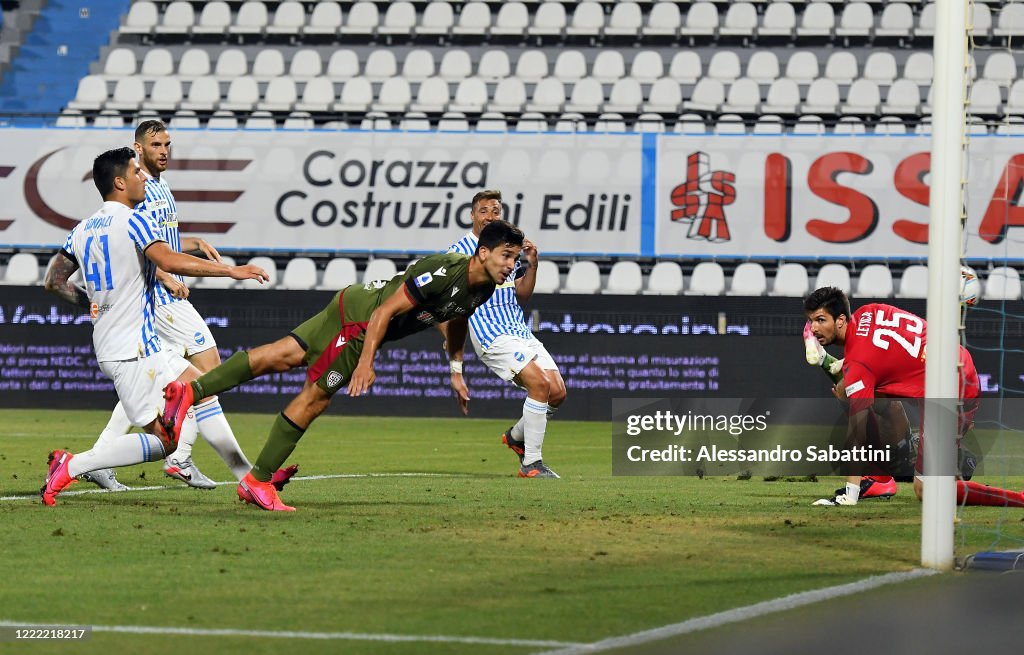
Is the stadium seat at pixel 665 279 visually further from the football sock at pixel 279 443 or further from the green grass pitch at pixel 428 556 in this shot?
the football sock at pixel 279 443

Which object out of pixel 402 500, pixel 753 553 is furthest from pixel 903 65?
pixel 753 553

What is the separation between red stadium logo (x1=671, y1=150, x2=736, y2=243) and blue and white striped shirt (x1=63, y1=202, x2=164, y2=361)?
14180 millimetres

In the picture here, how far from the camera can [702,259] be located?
23094 mm

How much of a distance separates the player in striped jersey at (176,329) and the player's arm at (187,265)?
2.17 ft

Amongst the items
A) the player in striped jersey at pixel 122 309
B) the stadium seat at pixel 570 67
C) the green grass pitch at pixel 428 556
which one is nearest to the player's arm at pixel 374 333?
the green grass pitch at pixel 428 556

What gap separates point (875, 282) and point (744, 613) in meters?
17.6

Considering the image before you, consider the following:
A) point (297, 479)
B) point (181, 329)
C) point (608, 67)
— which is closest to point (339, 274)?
point (608, 67)

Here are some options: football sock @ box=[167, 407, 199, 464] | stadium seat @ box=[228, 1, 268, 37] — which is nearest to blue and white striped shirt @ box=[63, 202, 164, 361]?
football sock @ box=[167, 407, 199, 464]

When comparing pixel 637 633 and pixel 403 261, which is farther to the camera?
pixel 403 261

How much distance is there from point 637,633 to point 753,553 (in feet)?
7.49

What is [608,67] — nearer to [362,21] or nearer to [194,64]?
[362,21]

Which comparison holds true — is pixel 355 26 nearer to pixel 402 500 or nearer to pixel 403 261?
pixel 403 261

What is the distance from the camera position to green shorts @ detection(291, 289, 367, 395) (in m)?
9.11

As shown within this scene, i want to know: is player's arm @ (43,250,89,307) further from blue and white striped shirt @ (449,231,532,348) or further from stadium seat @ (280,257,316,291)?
stadium seat @ (280,257,316,291)
